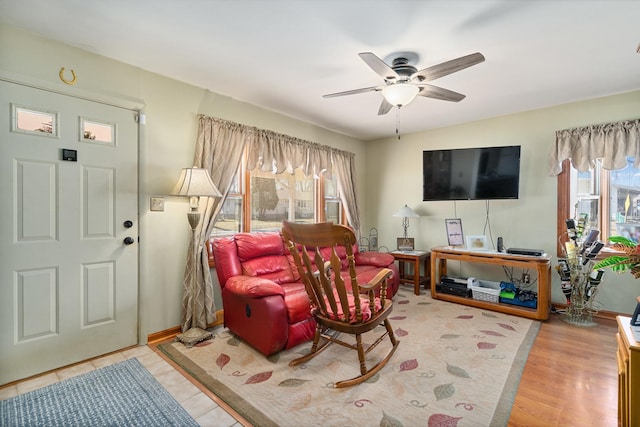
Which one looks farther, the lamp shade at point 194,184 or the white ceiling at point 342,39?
the lamp shade at point 194,184

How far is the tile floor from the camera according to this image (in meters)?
1.68

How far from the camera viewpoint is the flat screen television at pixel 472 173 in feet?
11.5

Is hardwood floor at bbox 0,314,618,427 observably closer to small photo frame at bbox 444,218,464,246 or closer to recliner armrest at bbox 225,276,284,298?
recliner armrest at bbox 225,276,284,298

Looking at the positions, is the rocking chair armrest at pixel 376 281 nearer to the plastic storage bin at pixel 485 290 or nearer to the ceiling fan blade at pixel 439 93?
the ceiling fan blade at pixel 439 93

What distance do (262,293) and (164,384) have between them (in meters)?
0.86

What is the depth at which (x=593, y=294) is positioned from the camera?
3039mm

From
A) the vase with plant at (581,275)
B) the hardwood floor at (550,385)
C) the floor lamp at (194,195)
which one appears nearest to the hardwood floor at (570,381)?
the hardwood floor at (550,385)

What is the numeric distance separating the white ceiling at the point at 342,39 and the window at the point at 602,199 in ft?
2.89

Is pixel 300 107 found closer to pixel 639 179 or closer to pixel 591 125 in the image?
pixel 591 125

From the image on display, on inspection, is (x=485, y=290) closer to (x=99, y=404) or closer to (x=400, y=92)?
(x=400, y=92)

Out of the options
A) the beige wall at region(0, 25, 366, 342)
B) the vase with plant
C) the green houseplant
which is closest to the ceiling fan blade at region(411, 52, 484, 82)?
the green houseplant

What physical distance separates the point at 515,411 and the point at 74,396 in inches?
107

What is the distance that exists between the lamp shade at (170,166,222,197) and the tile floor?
1.35 m

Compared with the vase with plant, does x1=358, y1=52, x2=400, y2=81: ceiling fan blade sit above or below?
above
